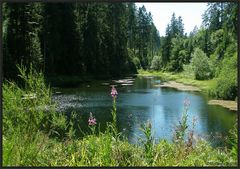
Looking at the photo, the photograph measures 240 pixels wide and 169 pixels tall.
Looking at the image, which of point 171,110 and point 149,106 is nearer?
point 171,110

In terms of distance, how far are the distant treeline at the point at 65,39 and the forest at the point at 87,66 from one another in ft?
0.25

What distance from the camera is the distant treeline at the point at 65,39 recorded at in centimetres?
3180

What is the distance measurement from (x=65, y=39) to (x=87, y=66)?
4.36 metres

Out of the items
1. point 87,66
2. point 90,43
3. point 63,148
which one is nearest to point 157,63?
point 90,43

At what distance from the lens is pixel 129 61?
214 feet

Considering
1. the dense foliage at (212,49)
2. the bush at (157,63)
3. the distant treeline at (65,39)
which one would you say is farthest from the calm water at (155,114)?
the bush at (157,63)

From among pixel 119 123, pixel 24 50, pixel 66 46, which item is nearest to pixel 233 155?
pixel 119 123

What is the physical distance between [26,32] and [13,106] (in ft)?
89.2

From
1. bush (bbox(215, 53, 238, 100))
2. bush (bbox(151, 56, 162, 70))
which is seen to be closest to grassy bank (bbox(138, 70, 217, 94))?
bush (bbox(215, 53, 238, 100))

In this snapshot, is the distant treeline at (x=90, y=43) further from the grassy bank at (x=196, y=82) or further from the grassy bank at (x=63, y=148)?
the grassy bank at (x=63, y=148)

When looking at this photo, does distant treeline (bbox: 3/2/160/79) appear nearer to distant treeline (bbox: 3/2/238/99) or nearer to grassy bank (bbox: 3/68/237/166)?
distant treeline (bbox: 3/2/238/99)

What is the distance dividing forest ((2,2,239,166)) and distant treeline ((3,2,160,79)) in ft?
0.25

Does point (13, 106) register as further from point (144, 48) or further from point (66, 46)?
point (144, 48)

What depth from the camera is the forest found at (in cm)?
559
